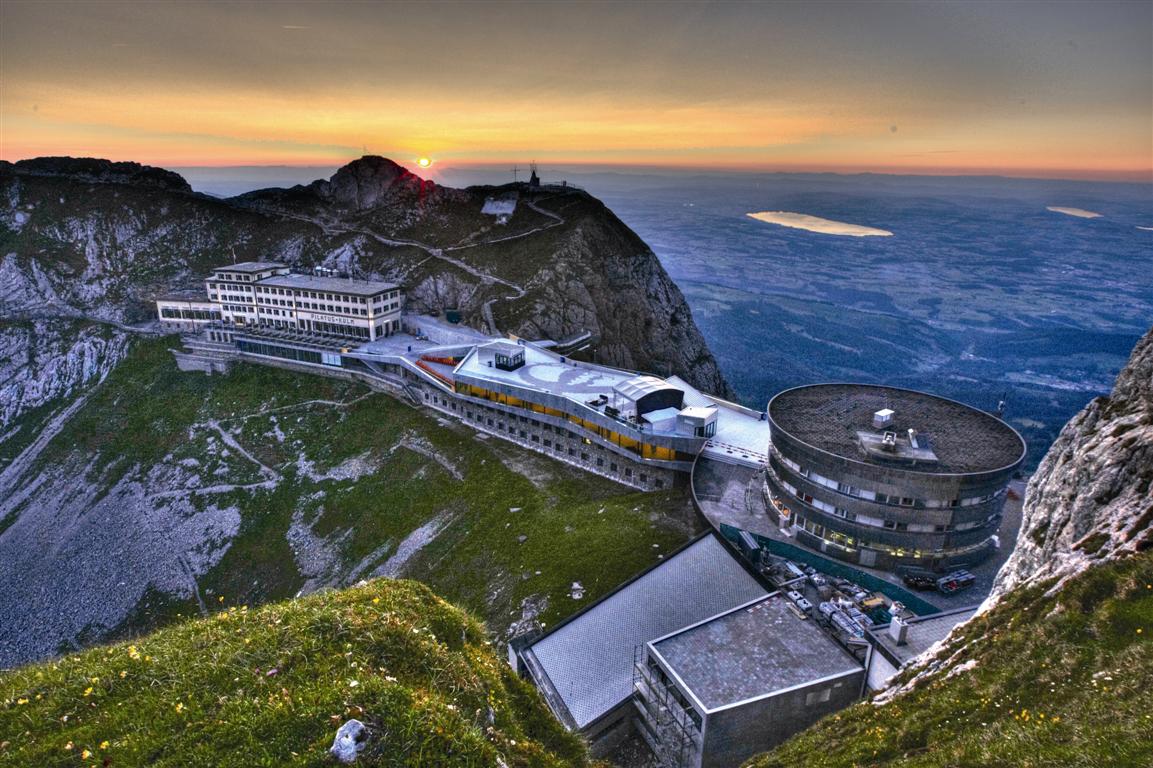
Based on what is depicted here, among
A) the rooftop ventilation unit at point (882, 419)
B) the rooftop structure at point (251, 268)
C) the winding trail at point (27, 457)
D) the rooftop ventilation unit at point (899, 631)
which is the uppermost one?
the rooftop structure at point (251, 268)

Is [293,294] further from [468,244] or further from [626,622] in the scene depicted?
[626,622]

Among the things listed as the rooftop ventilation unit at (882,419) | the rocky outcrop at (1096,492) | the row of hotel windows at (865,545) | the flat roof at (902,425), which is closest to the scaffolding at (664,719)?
the rocky outcrop at (1096,492)

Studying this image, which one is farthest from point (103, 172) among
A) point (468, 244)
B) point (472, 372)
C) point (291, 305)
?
point (472, 372)

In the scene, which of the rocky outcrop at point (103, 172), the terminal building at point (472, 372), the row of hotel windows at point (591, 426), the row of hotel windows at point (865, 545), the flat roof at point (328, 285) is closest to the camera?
the row of hotel windows at point (865, 545)

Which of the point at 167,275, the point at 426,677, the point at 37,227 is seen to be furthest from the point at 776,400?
the point at 37,227

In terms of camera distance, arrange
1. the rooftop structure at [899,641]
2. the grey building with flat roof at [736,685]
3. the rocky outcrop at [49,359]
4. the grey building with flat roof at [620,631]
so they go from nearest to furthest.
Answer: the grey building with flat roof at [736,685], the rooftop structure at [899,641], the grey building with flat roof at [620,631], the rocky outcrop at [49,359]

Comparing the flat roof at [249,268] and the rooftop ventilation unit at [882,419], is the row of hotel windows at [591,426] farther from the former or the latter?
the flat roof at [249,268]

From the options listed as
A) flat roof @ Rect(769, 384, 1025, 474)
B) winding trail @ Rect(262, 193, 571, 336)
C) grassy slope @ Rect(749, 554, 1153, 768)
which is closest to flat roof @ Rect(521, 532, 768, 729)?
grassy slope @ Rect(749, 554, 1153, 768)

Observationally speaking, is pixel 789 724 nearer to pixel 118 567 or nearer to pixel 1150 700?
pixel 1150 700
